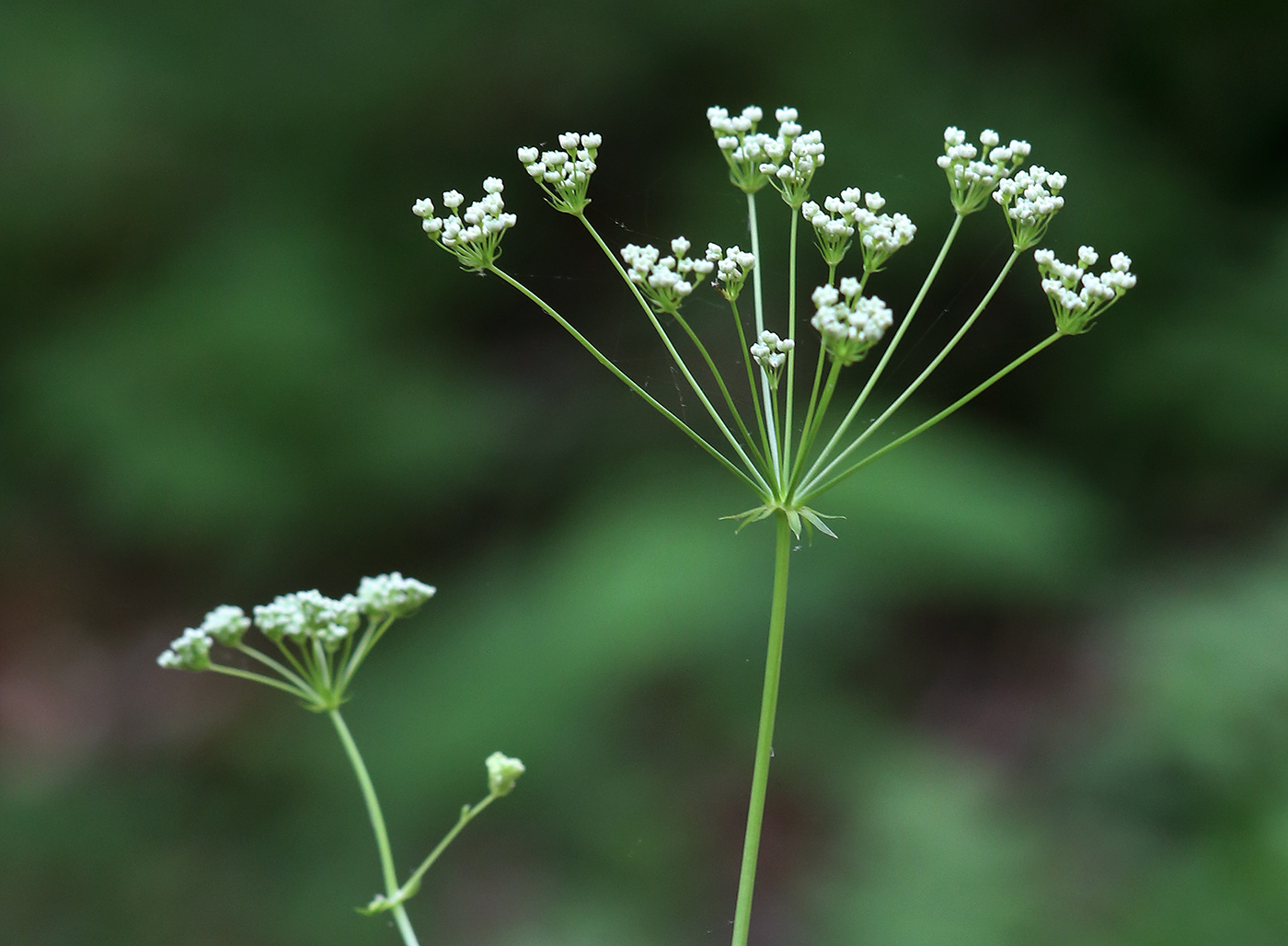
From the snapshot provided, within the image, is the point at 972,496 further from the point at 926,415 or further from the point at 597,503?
the point at 597,503

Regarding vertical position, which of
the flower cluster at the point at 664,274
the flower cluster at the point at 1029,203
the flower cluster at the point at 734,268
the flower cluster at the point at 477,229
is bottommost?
the flower cluster at the point at 664,274

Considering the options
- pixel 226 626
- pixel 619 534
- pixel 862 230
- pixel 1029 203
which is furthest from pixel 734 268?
pixel 619 534

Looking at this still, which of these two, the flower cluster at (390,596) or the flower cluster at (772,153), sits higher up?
the flower cluster at (772,153)

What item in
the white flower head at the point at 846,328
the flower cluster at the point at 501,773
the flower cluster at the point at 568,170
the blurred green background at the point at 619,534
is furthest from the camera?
the blurred green background at the point at 619,534

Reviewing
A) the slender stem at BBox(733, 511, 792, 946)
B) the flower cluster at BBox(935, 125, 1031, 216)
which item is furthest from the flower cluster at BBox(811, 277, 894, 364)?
the flower cluster at BBox(935, 125, 1031, 216)

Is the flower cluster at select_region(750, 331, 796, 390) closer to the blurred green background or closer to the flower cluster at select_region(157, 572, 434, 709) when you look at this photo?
the flower cluster at select_region(157, 572, 434, 709)

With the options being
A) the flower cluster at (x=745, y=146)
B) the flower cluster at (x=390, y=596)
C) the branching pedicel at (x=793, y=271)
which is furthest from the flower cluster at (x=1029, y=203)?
the flower cluster at (x=390, y=596)

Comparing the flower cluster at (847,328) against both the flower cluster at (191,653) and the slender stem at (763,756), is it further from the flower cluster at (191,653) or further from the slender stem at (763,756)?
the flower cluster at (191,653)

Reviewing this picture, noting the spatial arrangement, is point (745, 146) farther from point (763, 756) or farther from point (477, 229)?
point (763, 756)

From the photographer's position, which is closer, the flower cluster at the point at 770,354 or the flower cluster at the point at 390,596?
the flower cluster at the point at 770,354
